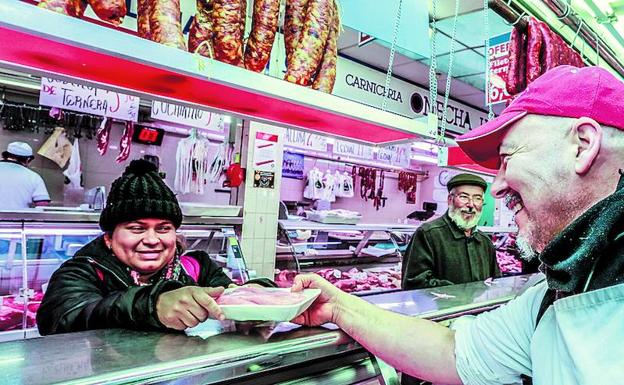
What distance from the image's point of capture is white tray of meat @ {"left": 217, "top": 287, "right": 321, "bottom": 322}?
4.05 feet

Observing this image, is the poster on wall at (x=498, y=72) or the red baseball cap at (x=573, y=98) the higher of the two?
the poster on wall at (x=498, y=72)

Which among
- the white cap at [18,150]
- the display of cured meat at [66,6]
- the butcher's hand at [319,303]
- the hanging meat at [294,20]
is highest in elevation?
the hanging meat at [294,20]

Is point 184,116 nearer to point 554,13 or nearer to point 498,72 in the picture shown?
point 498,72

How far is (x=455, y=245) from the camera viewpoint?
3.75 meters

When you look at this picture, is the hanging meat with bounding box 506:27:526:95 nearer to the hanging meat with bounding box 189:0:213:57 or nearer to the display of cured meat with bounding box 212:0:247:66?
the display of cured meat with bounding box 212:0:247:66

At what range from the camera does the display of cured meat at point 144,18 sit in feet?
5.61

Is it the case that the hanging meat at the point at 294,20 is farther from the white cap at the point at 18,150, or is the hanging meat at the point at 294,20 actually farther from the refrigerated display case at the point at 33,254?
the white cap at the point at 18,150

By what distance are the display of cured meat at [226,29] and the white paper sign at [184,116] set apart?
3.17 m

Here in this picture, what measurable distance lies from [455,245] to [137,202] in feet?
9.03

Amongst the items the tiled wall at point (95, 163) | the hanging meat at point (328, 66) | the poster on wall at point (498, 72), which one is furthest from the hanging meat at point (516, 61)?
the tiled wall at point (95, 163)

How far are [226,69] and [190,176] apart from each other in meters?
4.95

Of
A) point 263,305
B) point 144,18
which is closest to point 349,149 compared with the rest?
point 144,18

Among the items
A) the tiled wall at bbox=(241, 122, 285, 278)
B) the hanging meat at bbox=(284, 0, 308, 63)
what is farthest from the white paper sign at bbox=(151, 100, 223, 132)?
the hanging meat at bbox=(284, 0, 308, 63)

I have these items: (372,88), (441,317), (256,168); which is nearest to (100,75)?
(441,317)
